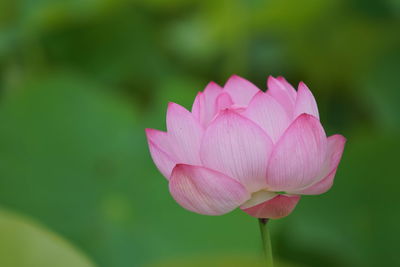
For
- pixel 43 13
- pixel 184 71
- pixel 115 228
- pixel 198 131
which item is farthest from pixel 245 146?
pixel 184 71

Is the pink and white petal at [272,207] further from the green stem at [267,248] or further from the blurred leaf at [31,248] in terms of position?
the blurred leaf at [31,248]

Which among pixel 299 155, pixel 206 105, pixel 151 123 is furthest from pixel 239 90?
pixel 151 123

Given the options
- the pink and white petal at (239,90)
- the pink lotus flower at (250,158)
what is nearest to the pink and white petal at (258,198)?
the pink lotus flower at (250,158)

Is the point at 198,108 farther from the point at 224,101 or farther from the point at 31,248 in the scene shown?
the point at 31,248

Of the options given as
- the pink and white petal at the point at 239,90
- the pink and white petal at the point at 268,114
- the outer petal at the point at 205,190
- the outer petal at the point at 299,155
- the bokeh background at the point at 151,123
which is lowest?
the outer petal at the point at 205,190

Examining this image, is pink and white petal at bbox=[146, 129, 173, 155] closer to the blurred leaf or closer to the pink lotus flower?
the pink lotus flower

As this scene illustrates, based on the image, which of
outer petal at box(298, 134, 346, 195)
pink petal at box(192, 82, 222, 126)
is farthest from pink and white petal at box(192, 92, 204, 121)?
outer petal at box(298, 134, 346, 195)

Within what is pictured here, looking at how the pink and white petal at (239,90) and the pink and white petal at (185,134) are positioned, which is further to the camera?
the pink and white petal at (239,90)
